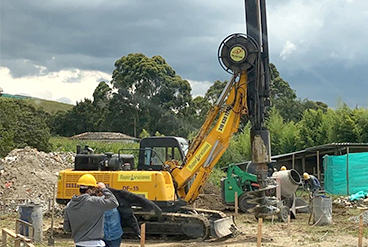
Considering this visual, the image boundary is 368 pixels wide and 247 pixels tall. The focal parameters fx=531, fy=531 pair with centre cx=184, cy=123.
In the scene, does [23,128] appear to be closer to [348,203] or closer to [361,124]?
[361,124]

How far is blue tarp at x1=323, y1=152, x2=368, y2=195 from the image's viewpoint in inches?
881

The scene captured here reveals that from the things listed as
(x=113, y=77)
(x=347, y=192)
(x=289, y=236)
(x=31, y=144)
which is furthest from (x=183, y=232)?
(x=113, y=77)

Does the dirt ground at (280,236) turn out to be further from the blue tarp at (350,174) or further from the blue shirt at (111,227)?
the blue tarp at (350,174)

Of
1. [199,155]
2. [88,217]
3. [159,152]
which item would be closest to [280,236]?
[199,155]

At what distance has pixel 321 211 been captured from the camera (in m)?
15.2

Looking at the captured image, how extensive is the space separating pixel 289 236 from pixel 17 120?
31.5 m

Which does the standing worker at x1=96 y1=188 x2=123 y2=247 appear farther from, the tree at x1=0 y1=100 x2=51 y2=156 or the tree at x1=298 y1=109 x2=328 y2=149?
the tree at x1=0 y1=100 x2=51 y2=156

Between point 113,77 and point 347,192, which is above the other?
point 113,77

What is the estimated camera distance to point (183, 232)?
484 inches

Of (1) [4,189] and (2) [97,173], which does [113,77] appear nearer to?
(1) [4,189]

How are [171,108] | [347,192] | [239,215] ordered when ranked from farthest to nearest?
[171,108], [347,192], [239,215]

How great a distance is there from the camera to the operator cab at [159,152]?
13.4 m

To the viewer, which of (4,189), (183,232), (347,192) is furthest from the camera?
(347,192)

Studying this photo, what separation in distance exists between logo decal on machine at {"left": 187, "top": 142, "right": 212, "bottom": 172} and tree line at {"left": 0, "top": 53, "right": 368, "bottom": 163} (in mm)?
18342
